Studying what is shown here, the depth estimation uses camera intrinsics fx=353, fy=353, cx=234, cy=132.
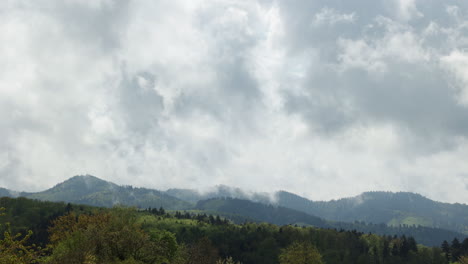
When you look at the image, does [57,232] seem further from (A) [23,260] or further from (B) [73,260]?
(A) [23,260]

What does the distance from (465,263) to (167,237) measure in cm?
13793

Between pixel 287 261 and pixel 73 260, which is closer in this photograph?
pixel 73 260

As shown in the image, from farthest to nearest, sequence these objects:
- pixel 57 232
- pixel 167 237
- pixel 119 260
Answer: pixel 167 237 < pixel 57 232 < pixel 119 260

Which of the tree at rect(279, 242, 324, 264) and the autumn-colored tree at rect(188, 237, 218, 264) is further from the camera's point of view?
the tree at rect(279, 242, 324, 264)

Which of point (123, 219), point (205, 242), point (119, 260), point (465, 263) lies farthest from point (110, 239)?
point (465, 263)

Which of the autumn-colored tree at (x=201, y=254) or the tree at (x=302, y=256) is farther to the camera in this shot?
the tree at (x=302, y=256)

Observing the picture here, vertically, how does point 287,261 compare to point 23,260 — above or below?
below

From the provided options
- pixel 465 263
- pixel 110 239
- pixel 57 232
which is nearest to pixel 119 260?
pixel 110 239

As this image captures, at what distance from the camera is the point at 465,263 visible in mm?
162750

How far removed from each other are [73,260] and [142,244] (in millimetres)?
28082

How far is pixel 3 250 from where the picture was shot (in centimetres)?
3838

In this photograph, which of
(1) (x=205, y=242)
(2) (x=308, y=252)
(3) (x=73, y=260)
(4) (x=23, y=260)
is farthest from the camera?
(1) (x=205, y=242)

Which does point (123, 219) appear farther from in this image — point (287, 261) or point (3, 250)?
point (287, 261)

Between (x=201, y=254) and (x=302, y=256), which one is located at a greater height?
(x=302, y=256)
